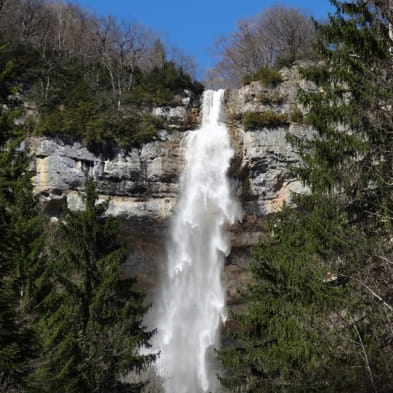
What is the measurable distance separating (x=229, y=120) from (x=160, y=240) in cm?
722

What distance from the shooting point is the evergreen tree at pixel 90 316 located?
11992 mm

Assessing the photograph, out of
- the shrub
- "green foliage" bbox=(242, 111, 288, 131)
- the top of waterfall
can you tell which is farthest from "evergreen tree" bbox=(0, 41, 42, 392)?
the shrub

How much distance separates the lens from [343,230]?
30.7ft

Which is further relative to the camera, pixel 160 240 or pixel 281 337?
pixel 160 240

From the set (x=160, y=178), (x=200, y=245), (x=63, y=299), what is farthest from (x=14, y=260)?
(x=200, y=245)

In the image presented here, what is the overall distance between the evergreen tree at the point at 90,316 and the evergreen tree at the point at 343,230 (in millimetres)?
3433

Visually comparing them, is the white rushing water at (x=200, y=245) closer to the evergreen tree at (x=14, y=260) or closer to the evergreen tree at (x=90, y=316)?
the evergreen tree at (x=90, y=316)

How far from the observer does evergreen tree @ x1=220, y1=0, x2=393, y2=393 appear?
328 inches

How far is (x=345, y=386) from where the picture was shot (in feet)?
27.4

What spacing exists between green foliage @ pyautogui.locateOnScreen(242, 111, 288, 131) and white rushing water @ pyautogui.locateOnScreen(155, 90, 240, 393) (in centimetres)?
156

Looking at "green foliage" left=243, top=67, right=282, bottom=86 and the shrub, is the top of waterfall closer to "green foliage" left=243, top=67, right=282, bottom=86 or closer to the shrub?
"green foliage" left=243, top=67, right=282, bottom=86

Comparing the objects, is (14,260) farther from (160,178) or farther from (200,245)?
(200,245)

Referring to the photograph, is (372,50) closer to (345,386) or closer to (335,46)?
(335,46)

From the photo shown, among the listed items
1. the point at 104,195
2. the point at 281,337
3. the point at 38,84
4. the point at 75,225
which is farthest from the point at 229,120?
the point at 281,337
